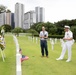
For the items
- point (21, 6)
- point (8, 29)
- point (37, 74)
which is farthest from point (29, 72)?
point (21, 6)

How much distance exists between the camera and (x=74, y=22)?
373 ft

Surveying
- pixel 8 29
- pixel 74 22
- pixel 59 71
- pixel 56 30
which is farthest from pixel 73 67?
pixel 8 29

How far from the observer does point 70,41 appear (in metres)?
14.5

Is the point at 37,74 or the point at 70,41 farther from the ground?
the point at 70,41

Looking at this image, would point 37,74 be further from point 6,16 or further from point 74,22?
point 6,16

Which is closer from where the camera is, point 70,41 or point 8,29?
point 70,41

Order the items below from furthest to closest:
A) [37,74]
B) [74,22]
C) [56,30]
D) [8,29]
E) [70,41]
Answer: [8,29] < [74,22] < [56,30] < [70,41] < [37,74]

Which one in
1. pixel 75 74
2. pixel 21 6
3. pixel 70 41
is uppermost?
pixel 21 6

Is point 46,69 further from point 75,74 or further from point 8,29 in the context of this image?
point 8,29

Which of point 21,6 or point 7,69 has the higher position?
point 21,6

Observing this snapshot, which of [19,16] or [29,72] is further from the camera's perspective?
[19,16]

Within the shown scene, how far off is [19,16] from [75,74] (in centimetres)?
18978

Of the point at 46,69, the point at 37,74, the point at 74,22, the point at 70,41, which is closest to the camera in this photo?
the point at 37,74

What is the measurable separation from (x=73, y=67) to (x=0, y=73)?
11.4 feet
